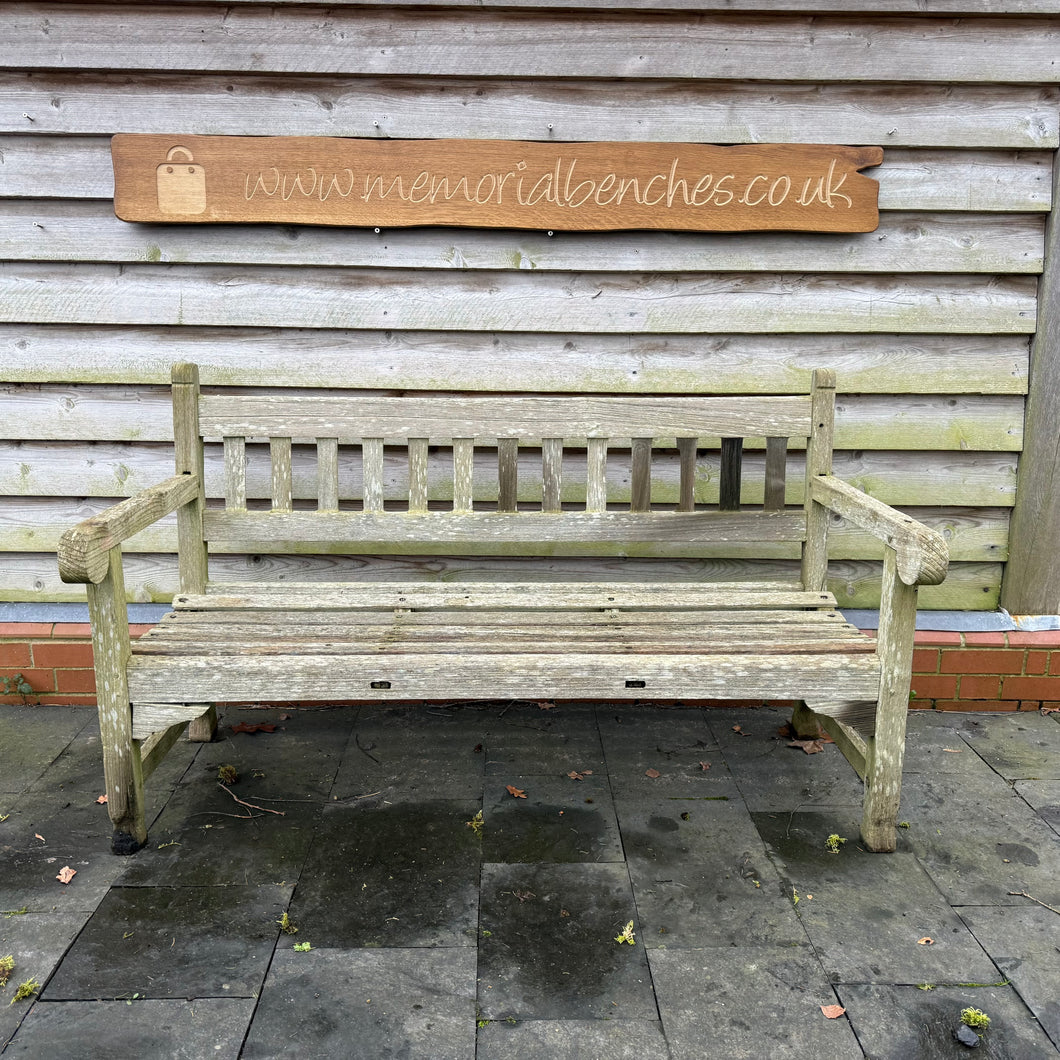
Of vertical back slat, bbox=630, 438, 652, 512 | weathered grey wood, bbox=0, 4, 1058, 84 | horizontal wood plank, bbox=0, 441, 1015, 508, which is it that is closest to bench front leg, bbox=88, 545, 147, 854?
horizontal wood plank, bbox=0, 441, 1015, 508

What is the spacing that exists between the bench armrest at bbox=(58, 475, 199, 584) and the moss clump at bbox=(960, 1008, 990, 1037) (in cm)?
219

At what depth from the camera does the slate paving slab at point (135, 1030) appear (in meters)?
1.80

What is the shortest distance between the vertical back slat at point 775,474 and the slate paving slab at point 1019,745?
1.13 meters

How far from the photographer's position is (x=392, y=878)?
2.36 metres

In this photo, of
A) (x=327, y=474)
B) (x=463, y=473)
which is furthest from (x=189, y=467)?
(x=463, y=473)

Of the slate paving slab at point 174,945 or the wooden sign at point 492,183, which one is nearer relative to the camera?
the slate paving slab at point 174,945

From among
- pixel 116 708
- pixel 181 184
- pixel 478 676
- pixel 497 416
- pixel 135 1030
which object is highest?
pixel 181 184

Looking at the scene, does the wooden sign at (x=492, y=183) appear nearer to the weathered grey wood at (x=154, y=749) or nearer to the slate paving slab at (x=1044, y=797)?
the weathered grey wood at (x=154, y=749)

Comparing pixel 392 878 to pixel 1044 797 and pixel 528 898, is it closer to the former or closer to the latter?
pixel 528 898

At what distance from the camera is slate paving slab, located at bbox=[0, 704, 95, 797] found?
2.92 meters

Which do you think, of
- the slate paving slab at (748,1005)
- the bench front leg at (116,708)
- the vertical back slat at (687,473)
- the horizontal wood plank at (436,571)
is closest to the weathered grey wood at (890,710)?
the slate paving slab at (748,1005)

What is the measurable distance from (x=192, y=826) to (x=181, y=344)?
1.70m

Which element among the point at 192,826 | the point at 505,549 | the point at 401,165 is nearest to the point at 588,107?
the point at 401,165

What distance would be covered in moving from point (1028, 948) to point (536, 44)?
304 cm
